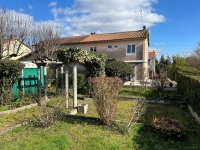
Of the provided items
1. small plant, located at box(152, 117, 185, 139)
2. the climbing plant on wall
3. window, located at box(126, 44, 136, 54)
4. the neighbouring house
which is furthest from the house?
small plant, located at box(152, 117, 185, 139)

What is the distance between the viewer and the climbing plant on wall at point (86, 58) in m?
7.76

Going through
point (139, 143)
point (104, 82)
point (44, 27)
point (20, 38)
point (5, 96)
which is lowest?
point (139, 143)

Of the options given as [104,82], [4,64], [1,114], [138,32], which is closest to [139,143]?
[104,82]

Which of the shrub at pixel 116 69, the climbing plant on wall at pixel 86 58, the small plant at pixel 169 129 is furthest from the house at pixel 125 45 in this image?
the small plant at pixel 169 129

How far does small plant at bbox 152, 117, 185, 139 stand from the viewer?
14.6ft

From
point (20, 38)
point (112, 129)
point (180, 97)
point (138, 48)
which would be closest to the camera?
point (112, 129)

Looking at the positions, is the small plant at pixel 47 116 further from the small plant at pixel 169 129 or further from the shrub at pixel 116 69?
the shrub at pixel 116 69

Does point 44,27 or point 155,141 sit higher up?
point 44,27

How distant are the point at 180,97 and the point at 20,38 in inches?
512

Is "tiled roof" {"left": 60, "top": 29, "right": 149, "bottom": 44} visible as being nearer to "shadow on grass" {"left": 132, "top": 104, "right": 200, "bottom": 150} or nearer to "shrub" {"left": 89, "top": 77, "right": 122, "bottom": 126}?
"shrub" {"left": 89, "top": 77, "right": 122, "bottom": 126}

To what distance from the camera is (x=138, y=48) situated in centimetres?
2009

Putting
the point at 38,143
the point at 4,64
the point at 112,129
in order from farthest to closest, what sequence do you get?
1. the point at 4,64
2. the point at 112,129
3. the point at 38,143

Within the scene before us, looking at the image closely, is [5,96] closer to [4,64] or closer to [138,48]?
[4,64]

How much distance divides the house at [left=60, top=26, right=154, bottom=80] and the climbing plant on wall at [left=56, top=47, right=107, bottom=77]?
8969mm
